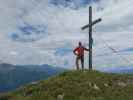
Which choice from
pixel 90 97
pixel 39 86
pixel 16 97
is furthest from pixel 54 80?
pixel 90 97

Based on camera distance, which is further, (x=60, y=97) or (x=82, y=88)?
(x=82, y=88)

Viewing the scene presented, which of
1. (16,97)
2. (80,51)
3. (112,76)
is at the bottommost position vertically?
(16,97)

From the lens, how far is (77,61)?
30.6 metres

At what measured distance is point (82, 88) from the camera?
79.1 feet

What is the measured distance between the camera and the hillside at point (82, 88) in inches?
904

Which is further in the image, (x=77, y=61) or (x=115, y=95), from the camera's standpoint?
(x=77, y=61)

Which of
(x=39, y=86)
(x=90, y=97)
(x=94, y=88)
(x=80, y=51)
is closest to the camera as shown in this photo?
(x=90, y=97)

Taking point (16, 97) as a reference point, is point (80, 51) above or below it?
above

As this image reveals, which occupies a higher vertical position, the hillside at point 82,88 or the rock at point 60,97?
the hillside at point 82,88

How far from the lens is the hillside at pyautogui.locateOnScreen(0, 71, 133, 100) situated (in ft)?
75.3

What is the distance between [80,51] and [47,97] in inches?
321

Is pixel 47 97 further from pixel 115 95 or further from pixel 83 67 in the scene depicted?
pixel 83 67

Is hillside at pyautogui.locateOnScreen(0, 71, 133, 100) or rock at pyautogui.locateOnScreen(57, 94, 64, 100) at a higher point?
hillside at pyautogui.locateOnScreen(0, 71, 133, 100)

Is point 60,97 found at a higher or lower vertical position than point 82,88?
lower
